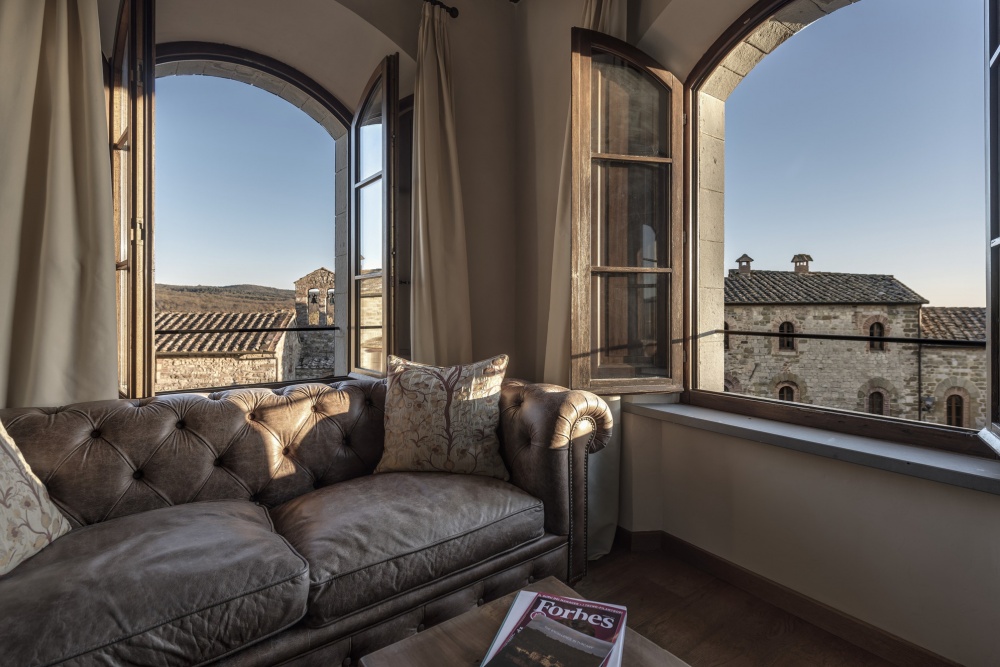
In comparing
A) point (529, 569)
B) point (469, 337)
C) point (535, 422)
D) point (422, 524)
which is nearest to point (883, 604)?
point (529, 569)

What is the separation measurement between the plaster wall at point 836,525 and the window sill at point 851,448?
65mm

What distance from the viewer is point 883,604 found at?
1.42 metres

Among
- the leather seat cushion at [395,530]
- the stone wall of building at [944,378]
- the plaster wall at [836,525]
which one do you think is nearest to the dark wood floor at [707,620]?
the plaster wall at [836,525]

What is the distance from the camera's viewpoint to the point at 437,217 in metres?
2.37

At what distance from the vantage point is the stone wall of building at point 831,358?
36.0ft

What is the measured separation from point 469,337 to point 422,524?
1244 millimetres

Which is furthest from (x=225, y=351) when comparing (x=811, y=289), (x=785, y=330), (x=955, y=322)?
(x=811, y=289)

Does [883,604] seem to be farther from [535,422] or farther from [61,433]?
[61,433]

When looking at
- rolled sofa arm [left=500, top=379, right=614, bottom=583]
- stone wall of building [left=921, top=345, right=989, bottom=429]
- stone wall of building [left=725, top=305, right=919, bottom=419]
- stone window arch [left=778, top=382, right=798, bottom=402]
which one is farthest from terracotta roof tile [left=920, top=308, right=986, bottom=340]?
rolled sofa arm [left=500, top=379, right=614, bottom=583]

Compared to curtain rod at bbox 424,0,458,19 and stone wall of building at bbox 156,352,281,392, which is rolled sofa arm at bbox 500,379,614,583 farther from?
stone wall of building at bbox 156,352,281,392

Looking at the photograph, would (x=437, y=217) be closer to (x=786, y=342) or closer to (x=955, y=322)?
(x=955, y=322)

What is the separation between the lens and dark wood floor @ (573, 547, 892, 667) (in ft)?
4.65

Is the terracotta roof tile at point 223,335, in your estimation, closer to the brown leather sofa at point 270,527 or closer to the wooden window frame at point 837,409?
the brown leather sofa at point 270,527

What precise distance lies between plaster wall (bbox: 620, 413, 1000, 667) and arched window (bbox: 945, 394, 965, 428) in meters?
12.0
